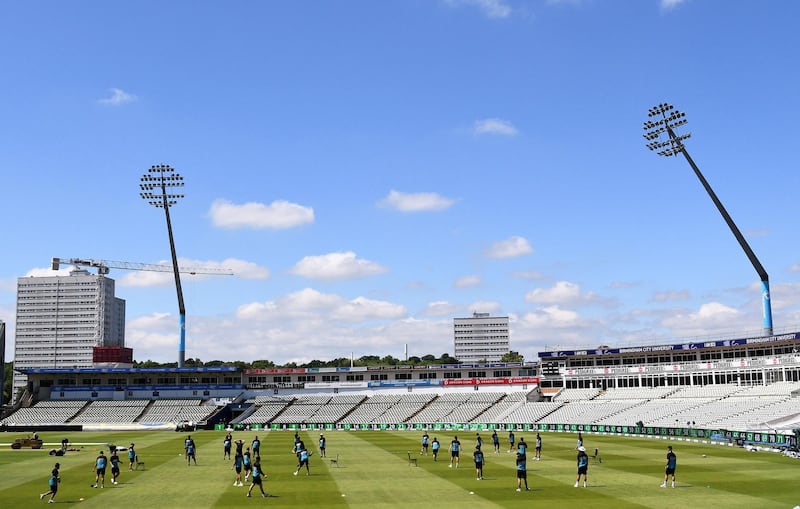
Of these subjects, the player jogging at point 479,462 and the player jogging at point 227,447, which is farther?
the player jogging at point 227,447

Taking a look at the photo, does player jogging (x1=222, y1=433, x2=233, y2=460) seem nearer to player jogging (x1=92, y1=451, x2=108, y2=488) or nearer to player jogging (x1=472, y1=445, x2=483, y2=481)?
player jogging (x1=92, y1=451, x2=108, y2=488)

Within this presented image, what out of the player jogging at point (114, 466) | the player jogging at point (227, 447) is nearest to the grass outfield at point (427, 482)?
the player jogging at point (114, 466)

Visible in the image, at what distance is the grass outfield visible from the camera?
3116 cm

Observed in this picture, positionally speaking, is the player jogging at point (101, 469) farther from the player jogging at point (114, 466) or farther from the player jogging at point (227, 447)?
the player jogging at point (227, 447)

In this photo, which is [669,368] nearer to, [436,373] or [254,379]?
[436,373]

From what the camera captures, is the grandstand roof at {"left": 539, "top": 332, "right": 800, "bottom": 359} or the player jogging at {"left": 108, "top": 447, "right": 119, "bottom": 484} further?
the grandstand roof at {"left": 539, "top": 332, "right": 800, "bottom": 359}

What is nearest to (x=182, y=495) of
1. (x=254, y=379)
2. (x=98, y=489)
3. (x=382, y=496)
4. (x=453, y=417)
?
(x=98, y=489)

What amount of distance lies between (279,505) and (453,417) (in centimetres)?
7584

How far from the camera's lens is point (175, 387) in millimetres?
129000

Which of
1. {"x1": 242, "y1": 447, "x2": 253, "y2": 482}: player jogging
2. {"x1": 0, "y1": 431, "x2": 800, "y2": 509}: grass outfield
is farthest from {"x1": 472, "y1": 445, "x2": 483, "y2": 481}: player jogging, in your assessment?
{"x1": 242, "y1": 447, "x2": 253, "y2": 482}: player jogging

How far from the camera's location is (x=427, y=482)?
37938 millimetres

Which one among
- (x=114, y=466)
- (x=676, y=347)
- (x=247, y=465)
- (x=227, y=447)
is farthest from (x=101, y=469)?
(x=676, y=347)

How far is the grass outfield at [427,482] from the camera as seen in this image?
102 feet

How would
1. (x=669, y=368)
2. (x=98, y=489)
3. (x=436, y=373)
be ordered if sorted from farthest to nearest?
1. (x=436, y=373)
2. (x=669, y=368)
3. (x=98, y=489)
